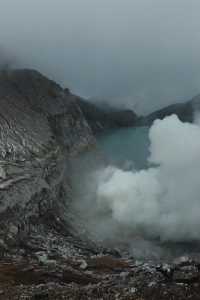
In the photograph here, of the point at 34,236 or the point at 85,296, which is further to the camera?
the point at 34,236

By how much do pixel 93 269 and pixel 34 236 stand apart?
43.6 metres

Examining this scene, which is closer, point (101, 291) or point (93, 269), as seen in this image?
point (101, 291)

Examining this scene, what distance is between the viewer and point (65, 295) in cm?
6122

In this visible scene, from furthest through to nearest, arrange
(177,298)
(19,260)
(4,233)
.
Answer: (4,233) < (19,260) < (177,298)

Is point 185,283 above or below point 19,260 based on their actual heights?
below

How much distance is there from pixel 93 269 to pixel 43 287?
9242 cm

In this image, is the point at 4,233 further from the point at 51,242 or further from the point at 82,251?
the point at 82,251

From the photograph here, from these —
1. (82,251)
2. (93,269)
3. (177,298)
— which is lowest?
(177,298)

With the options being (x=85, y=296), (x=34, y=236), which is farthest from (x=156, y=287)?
(x=34, y=236)

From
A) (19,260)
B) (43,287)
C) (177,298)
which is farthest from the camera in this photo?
(19,260)

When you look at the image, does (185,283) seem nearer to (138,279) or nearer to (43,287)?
(138,279)

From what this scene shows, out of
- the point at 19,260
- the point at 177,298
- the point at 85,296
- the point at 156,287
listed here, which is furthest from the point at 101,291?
the point at 19,260

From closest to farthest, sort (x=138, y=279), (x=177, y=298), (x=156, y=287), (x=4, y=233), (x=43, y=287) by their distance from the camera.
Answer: (x=177, y=298) < (x=156, y=287) < (x=138, y=279) < (x=43, y=287) < (x=4, y=233)

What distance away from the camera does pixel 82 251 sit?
196 m
